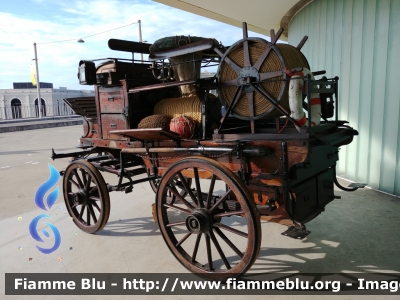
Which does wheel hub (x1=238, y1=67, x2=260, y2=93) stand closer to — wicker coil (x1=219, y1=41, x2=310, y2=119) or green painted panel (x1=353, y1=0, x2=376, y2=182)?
wicker coil (x1=219, y1=41, x2=310, y2=119)

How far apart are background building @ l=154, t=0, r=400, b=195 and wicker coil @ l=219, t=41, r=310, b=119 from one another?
3.23m

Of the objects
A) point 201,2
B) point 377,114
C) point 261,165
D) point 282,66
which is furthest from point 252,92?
point 201,2

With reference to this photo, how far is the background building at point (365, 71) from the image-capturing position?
217 inches

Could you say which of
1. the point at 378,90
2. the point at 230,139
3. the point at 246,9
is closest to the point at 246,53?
the point at 230,139

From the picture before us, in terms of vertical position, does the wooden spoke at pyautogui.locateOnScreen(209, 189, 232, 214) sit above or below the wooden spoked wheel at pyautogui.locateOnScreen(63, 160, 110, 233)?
above

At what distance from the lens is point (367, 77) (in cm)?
602

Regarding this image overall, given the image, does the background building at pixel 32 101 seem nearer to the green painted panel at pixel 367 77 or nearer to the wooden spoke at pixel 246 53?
the green painted panel at pixel 367 77

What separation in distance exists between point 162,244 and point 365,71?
4881mm

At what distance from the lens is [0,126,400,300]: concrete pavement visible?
3.44m

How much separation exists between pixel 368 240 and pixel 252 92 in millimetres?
2394

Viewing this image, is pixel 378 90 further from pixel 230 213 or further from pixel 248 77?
pixel 230 213

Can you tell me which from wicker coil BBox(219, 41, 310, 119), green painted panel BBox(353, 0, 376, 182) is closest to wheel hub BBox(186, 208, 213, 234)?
wicker coil BBox(219, 41, 310, 119)

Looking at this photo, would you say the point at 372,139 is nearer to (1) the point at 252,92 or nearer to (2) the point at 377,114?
(2) the point at 377,114

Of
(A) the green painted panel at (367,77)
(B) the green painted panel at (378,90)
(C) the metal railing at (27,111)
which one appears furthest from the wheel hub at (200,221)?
(C) the metal railing at (27,111)
